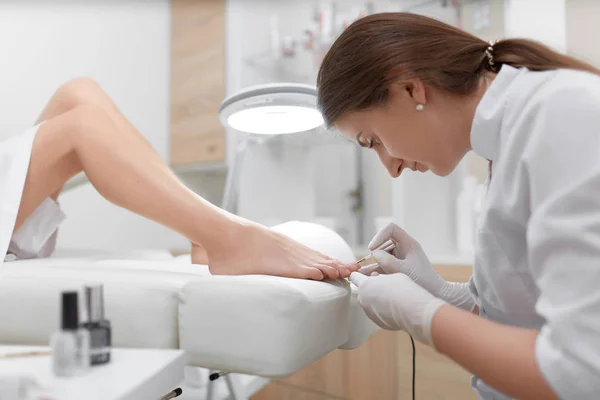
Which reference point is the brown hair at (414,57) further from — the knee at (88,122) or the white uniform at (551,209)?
the knee at (88,122)

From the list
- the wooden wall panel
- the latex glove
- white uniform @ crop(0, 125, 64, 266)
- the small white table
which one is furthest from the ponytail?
the wooden wall panel

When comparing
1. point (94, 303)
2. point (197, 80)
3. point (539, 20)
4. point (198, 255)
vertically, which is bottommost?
point (198, 255)

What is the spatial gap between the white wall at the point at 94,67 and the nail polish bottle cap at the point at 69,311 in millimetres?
1517

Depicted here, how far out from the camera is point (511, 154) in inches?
22.0

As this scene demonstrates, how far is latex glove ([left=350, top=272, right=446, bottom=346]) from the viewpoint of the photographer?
1.95 feet

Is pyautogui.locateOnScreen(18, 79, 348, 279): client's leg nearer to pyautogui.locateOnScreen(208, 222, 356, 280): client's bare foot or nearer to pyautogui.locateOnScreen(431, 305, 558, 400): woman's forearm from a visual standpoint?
pyautogui.locateOnScreen(208, 222, 356, 280): client's bare foot

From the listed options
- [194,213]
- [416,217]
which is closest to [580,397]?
[194,213]

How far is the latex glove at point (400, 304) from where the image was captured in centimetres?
59

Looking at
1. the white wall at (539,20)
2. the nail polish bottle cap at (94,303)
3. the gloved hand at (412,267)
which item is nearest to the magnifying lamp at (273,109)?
the gloved hand at (412,267)

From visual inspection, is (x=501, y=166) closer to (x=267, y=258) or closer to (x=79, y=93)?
(x=267, y=258)

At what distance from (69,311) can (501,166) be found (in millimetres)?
493

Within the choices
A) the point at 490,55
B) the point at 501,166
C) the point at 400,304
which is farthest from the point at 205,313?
the point at 490,55

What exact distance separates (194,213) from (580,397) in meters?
0.57

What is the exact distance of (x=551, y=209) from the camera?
48 cm
